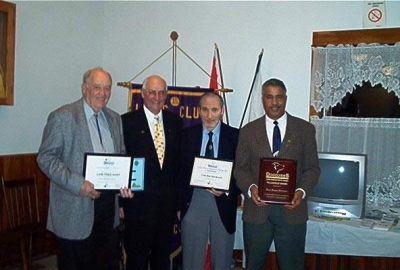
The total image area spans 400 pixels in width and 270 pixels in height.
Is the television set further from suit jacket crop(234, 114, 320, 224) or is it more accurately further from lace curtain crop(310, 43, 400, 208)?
suit jacket crop(234, 114, 320, 224)

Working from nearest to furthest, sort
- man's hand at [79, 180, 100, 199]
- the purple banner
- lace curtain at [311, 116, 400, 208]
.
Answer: man's hand at [79, 180, 100, 199] → lace curtain at [311, 116, 400, 208] → the purple banner

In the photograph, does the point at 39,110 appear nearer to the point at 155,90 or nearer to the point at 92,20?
the point at 92,20

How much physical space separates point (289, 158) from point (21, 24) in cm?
279

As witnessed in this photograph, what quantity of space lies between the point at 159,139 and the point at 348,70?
200cm

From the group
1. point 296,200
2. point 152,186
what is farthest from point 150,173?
point 296,200

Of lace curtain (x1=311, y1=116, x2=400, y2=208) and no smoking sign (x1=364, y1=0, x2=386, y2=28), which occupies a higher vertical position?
no smoking sign (x1=364, y1=0, x2=386, y2=28)

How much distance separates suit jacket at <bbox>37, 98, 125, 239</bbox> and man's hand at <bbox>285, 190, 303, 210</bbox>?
1.12 metres

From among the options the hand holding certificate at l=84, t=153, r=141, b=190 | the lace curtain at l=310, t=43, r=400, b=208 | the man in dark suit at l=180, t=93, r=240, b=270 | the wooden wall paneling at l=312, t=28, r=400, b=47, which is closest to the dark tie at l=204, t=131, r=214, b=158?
the man in dark suit at l=180, t=93, r=240, b=270

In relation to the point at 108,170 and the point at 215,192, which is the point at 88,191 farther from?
the point at 215,192

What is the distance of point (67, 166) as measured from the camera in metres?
2.49

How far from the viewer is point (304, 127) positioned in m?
2.74

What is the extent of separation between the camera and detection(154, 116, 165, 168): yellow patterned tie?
9.35 ft

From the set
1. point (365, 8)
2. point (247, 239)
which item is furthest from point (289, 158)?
point (365, 8)

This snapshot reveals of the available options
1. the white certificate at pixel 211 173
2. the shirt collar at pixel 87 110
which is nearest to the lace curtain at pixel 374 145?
the white certificate at pixel 211 173
